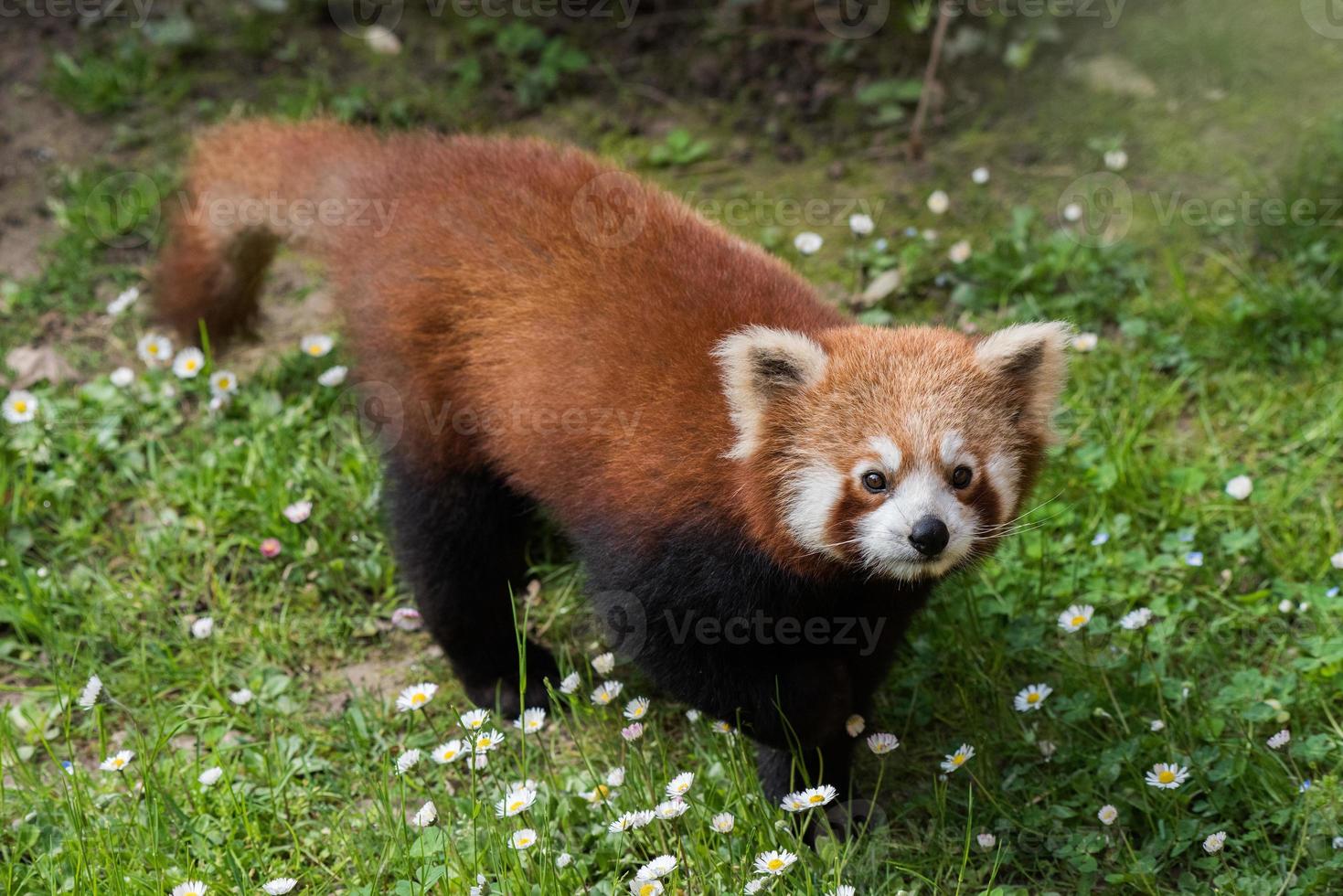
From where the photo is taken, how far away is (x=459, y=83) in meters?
6.71

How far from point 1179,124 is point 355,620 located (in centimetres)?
431

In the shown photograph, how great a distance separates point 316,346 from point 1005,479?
3044 millimetres

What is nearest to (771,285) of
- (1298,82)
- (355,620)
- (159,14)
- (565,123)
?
(355,620)

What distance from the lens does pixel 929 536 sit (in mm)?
3180

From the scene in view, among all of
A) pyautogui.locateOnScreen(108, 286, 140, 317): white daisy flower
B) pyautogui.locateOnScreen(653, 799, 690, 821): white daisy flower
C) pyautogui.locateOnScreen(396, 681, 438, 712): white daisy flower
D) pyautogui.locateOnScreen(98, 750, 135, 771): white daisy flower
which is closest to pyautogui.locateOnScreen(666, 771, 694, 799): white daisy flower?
pyautogui.locateOnScreen(653, 799, 690, 821): white daisy flower

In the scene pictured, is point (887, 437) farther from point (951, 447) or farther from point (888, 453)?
point (951, 447)

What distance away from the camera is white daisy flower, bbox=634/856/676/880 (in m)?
3.12

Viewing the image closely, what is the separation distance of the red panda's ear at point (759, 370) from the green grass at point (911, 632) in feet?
3.25

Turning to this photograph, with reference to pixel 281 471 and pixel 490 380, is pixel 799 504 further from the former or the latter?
pixel 281 471

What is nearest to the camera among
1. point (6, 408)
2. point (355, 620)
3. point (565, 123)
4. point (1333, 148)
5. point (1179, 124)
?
point (355, 620)

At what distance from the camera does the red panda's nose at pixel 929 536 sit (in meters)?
3.18

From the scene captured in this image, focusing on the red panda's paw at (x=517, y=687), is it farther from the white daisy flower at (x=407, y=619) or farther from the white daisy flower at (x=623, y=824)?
the white daisy flower at (x=623, y=824)

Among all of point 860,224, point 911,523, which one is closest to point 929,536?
point 911,523

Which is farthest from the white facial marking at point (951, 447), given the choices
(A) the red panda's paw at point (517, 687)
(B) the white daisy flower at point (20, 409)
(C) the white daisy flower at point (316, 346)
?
(B) the white daisy flower at point (20, 409)
